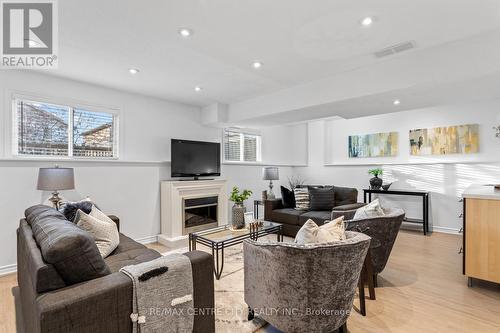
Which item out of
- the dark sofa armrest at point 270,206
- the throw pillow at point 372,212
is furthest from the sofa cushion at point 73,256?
the dark sofa armrest at point 270,206

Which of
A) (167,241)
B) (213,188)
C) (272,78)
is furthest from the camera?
(213,188)

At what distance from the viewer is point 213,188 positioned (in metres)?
4.81

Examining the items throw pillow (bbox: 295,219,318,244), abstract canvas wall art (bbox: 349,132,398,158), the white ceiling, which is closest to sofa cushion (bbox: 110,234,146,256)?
throw pillow (bbox: 295,219,318,244)

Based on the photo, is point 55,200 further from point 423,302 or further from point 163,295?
point 423,302

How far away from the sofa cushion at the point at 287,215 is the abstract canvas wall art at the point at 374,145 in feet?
7.88

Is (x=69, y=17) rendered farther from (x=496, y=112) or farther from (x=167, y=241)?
(x=496, y=112)

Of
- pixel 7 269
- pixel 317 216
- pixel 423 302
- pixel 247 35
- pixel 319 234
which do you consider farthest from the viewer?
pixel 317 216

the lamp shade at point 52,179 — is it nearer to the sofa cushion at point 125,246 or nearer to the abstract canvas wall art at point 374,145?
the sofa cushion at point 125,246

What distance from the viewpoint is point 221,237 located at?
9.60ft

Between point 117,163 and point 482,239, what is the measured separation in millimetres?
4620

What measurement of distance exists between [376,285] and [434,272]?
904mm

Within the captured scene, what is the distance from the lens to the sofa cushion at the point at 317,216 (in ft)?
13.0

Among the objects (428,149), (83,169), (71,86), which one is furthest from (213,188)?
(428,149)

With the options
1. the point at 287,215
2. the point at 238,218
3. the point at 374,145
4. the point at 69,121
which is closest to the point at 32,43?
the point at 69,121
